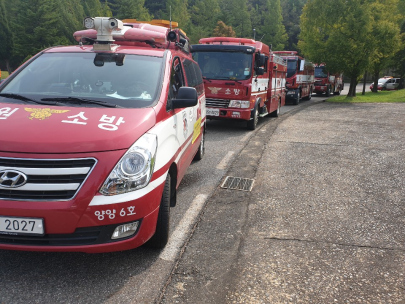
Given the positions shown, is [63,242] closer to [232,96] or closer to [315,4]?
[232,96]

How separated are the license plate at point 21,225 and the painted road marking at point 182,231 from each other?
116 centimetres

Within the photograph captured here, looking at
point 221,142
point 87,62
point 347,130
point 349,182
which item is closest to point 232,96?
point 221,142

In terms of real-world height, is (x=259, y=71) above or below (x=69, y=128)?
above

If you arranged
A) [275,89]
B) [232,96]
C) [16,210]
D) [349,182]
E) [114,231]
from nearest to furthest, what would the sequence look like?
1. [16,210]
2. [114,231]
3. [349,182]
4. [232,96]
5. [275,89]

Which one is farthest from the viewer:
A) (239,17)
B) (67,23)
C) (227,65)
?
(239,17)

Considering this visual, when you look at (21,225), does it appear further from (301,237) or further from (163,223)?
(301,237)

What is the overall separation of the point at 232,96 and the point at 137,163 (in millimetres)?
7537

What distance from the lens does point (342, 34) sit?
19.8 m

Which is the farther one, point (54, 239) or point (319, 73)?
point (319, 73)

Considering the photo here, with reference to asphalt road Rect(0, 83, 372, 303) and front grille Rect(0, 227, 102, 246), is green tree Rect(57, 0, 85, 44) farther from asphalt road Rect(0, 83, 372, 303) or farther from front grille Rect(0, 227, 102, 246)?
front grille Rect(0, 227, 102, 246)

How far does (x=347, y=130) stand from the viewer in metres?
10.8

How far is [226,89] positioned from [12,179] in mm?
7991

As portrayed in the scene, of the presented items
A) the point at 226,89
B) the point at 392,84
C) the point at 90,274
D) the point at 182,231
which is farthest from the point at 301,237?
the point at 392,84

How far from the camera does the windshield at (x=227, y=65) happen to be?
1010cm
